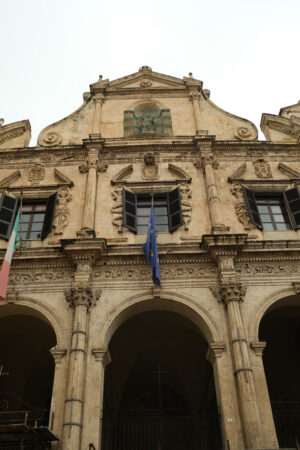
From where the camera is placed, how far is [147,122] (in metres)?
15.8

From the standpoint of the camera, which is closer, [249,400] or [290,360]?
[249,400]

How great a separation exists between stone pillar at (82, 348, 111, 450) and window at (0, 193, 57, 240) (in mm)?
4147

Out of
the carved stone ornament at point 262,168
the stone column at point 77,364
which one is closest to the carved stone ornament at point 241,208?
the carved stone ornament at point 262,168

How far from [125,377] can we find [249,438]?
6.44 m

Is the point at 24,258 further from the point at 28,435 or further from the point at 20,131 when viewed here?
the point at 20,131

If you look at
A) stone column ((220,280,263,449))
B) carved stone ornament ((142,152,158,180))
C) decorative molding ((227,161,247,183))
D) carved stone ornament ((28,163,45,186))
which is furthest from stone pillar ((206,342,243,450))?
carved stone ornament ((28,163,45,186))

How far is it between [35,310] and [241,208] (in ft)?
22.5

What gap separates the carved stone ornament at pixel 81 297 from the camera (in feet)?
34.4

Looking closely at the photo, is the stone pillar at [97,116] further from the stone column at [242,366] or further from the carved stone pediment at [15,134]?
the stone column at [242,366]

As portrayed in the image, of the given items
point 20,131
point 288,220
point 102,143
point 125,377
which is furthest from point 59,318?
point 20,131

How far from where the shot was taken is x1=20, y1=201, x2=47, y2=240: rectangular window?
12.8 meters

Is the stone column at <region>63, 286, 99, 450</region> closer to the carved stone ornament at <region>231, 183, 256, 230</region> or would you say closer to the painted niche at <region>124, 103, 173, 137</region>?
the carved stone ornament at <region>231, 183, 256, 230</region>

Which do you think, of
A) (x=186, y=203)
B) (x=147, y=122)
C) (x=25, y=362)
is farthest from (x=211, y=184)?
(x=25, y=362)

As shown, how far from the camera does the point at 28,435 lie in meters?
8.23
